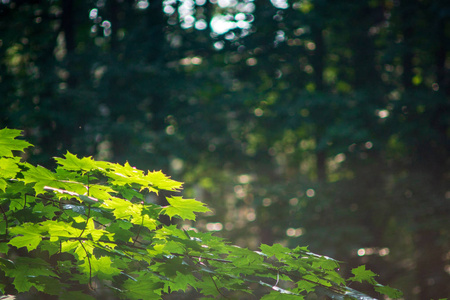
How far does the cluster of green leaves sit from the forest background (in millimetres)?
9045

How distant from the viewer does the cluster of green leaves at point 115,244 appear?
2.49 m

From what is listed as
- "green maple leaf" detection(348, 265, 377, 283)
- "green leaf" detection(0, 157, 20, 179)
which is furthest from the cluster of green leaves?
"green maple leaf" detection(348, 265, 377, 283)

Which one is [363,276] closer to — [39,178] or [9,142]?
[39,178]

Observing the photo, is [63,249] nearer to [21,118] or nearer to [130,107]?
[21,118]

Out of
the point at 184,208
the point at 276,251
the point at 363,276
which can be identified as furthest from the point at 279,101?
the point at 184,208

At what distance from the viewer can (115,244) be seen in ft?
8.54

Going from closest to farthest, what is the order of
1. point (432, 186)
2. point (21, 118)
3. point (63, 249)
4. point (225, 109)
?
point (63, 249)
point (21, 118)
point (432, 186)
point (225, 109)

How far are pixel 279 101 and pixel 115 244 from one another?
39.4 ft

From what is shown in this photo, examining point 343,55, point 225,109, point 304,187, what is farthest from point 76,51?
point 343,55

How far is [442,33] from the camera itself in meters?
13.4

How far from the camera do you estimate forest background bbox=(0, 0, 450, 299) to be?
496 inches

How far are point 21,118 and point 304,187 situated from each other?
8.20 metres

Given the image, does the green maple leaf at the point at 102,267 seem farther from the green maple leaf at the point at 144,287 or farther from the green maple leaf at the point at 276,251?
the green maple leaf at the point at 276,251

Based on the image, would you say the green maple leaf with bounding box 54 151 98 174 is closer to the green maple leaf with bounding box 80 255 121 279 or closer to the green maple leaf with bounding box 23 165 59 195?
the green maple leaf with bounding box 23 165 59 195
